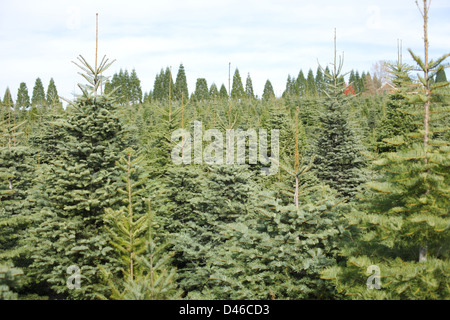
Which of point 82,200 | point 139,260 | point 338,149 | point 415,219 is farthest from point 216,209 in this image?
point 338,149

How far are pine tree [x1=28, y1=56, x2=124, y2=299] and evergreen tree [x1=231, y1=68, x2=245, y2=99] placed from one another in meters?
61.7

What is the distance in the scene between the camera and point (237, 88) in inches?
2884

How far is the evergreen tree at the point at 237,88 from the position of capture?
72.4 metres

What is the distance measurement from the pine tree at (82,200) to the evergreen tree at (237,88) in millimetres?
61659

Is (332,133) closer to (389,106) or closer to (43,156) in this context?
(389,106)

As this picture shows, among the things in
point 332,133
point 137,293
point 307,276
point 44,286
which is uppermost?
point 332,133

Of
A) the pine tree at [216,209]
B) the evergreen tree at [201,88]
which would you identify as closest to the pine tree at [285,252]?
the pine tree at [216,209]

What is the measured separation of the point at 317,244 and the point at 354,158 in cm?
920

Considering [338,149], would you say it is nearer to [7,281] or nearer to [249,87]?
[7,281]

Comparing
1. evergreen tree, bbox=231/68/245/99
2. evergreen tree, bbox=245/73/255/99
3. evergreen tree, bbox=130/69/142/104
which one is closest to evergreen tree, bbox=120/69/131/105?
evergreen tree, bbox=130/69/142/104

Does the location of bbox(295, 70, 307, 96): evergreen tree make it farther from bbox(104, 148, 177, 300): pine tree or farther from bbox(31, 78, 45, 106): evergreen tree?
bbox(104, 148, 177, 300): pine tree

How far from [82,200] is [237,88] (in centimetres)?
6582
